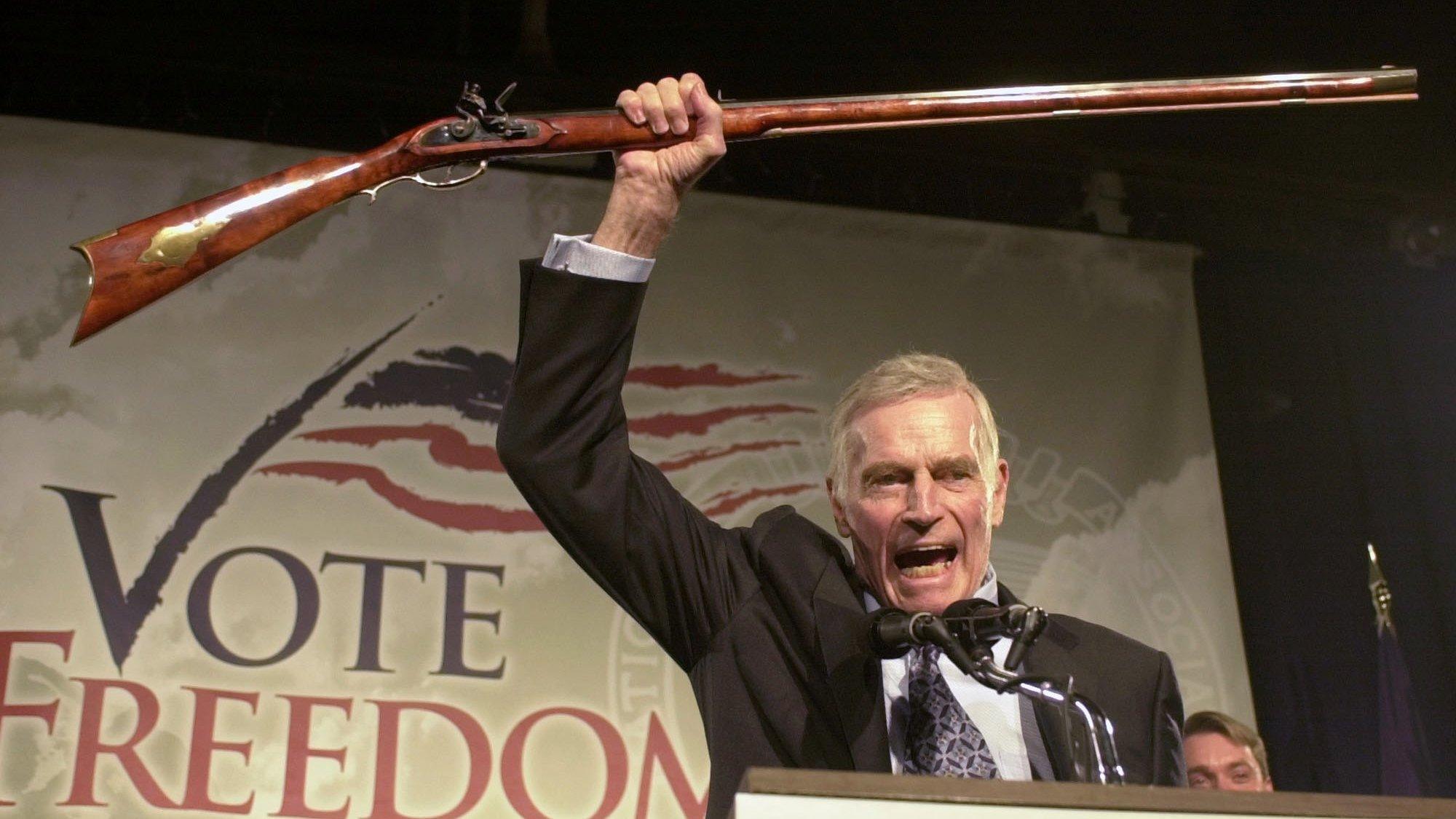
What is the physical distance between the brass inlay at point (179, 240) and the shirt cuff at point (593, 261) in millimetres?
448

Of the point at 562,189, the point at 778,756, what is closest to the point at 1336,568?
the point at 562,189

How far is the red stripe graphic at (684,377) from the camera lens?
3869 millimetres

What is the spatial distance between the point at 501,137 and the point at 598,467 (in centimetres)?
52

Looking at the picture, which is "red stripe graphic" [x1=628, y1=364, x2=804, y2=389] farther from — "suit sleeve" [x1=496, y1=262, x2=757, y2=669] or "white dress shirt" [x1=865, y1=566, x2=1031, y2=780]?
"white dress shirt" [x1=865, y1=566, x2=1031, y2=780]

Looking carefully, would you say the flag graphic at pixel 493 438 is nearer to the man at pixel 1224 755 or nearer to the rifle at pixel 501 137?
the man at pixel 1224 755

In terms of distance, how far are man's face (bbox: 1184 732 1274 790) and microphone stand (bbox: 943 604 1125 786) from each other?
6.88ft

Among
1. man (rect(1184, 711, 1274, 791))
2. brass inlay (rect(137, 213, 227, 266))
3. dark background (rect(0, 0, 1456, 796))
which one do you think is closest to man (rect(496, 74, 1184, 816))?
brass inlay (rect(137, 213, 227, 266))

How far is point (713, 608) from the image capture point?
202cm

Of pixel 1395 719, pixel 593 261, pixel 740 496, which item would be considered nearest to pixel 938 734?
pixel 593 261

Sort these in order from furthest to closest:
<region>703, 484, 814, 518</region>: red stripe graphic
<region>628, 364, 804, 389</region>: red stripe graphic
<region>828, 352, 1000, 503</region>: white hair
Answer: <region>628, 364, 804, 389</region>: red stripe graphic < <region>703, 484, 814, 518</region>: red stripe graphic < <region>828, 352, 1000, 503</region>: white hair

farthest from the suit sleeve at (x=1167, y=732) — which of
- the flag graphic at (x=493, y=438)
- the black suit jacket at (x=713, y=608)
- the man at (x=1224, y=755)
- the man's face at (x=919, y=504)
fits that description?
the flag graphic at (x=493, y=438)

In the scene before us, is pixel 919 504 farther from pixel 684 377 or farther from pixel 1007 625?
pixel 684 377

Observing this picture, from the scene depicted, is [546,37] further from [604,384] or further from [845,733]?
[845,733]

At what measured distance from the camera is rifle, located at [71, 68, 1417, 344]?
1.98m
